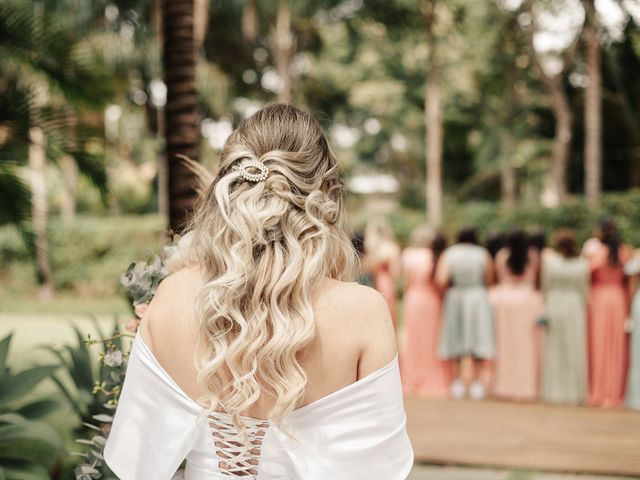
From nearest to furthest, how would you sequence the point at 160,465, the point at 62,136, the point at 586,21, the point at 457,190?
the point at 160,465 < the point at 62,136 < the point at 586,21 < the point at 457,190

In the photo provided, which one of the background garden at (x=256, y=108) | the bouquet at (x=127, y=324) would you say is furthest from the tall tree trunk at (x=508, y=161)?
the bouquet at (x=127, y=324)

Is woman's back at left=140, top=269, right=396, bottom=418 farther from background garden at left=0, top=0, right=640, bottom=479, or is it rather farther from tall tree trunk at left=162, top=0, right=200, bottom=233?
tall tree trunk at left=162, top=0, right=200, bottom=233

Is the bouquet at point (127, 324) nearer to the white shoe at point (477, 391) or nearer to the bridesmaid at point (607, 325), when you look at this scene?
the white shoe at point (477, 391)

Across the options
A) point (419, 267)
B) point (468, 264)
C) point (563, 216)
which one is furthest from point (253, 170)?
point (563, 216)

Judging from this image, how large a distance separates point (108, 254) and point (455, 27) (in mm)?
13236

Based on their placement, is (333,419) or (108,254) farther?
(108,254)

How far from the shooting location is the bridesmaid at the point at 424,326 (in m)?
9.56

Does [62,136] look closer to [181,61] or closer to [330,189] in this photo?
[181,61]

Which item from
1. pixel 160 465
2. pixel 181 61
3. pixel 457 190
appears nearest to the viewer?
pixel 160 465

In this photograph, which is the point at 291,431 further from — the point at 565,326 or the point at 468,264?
the point at 565,326

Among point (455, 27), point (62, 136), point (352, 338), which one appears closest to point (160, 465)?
point (352, 338)

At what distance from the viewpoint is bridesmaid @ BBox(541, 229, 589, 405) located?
895 centimetres

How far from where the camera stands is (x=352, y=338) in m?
2.01

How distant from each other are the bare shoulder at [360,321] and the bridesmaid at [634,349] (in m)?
7.43
